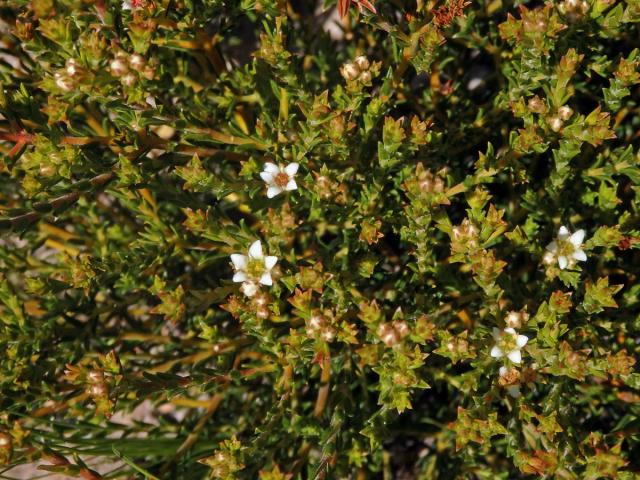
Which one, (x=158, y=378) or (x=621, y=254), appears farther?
(x=621, y=254)

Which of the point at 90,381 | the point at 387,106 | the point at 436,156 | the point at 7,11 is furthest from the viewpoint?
the point at 7,11

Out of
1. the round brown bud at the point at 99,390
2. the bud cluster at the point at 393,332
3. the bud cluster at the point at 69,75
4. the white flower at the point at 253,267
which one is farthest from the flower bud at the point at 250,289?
the bud cluster at the point at 69,75

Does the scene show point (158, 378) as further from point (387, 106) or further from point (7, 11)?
point (7, 11)

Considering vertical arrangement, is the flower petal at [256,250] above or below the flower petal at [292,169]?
below

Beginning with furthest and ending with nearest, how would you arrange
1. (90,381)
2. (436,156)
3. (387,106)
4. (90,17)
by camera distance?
(436,156) → (387,106) → (90,17) → (90,381)

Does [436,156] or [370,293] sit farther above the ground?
[436,156]

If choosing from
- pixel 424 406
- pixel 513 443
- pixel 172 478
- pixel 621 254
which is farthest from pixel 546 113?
pixel 172 478

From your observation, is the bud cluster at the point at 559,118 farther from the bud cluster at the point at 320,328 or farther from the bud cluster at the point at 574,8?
the bud cluster at the point at 320,328
